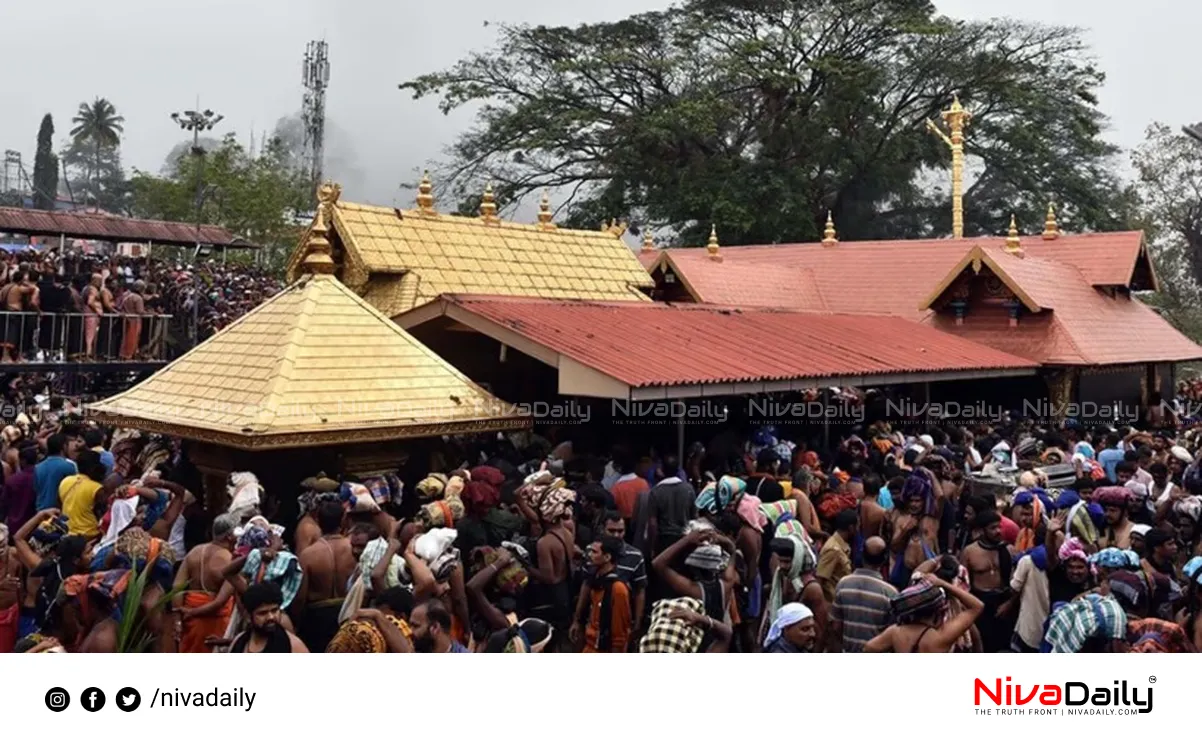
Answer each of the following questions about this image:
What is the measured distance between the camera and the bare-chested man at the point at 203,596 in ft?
16.5

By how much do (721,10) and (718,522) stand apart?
29.3 metres

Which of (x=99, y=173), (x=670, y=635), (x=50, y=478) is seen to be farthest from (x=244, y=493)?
(x=99, y=173)

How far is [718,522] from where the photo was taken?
6.36 metres

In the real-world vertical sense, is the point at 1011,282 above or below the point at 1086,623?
above

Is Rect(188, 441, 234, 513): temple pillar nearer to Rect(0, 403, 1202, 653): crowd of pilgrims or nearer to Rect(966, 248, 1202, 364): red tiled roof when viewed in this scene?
Rect(0, 403, 1202, 653): crowd of pilgrims

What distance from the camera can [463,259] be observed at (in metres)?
12.5

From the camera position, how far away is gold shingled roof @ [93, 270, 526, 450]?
7.13 metres

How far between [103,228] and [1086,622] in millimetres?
19508

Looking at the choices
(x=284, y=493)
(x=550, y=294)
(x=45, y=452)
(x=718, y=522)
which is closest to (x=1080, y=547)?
(x=718, y=522)

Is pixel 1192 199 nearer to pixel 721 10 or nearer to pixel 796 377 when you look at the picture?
pixel 721 10

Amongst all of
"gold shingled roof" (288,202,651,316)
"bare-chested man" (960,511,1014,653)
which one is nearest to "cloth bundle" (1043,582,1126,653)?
"bare-chested man" (960,511,1014,653)

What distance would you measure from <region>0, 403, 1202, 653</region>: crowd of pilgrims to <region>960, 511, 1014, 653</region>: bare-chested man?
0.04 ft

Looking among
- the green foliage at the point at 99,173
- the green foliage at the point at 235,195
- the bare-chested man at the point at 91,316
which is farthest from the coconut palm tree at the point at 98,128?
the bare-chested man at the point at 91,316
